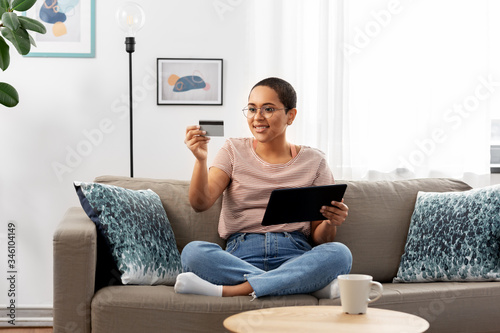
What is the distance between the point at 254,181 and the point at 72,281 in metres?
0.80

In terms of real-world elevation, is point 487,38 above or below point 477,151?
above

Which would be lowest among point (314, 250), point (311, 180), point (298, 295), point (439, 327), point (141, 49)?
point (439, 327)

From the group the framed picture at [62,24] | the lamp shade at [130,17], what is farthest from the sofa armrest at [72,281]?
the framed picture at [62,24]

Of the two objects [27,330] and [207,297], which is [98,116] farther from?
[207,297]

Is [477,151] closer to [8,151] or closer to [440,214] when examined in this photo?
[440,214]

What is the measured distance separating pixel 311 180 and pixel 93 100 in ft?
4.23

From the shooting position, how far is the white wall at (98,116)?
321cm

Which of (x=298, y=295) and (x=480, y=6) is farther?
(x=480, y=6)

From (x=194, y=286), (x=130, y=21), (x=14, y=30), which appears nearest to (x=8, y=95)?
(x=14, y=30)

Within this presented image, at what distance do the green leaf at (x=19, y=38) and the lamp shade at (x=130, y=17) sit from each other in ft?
1.47

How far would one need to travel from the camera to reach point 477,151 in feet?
10.8

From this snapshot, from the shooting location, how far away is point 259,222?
2490 mm

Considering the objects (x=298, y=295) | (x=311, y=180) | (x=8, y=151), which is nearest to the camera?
(x=298, y=295)

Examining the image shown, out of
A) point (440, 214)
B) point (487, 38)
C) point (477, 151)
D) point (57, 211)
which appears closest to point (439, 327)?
point (440, 214)
